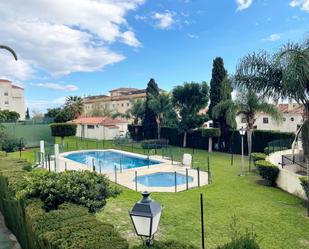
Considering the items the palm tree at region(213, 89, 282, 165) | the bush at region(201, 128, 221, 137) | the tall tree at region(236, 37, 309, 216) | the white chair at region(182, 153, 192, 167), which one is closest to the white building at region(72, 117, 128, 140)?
the bush at region(201, 128, 221, 137)

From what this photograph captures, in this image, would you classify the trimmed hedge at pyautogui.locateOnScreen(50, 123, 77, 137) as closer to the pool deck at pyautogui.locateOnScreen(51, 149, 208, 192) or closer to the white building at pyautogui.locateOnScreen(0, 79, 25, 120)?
the pool deck at pyautogui.locateOnScreen(51, 149, 208, 192)

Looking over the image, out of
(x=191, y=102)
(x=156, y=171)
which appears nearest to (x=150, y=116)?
(x=191, y=102)

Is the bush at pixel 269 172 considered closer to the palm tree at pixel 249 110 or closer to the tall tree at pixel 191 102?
the palm tree at pixel 249 110

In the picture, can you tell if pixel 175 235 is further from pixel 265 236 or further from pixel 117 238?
pixel 117 238

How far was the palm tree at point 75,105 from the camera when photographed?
162ft

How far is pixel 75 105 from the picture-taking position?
49844 mm

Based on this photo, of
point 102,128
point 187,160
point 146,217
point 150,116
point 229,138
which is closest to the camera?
point 146,217

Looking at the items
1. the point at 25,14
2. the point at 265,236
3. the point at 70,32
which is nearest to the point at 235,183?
the point at 265,236

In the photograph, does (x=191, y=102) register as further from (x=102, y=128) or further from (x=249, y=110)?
(x=102, y=128)

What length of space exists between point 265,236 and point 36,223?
6343mm

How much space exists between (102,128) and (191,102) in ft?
51.4

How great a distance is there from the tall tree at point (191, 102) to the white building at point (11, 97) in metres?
48.2

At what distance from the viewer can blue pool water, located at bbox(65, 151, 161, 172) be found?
22506mm

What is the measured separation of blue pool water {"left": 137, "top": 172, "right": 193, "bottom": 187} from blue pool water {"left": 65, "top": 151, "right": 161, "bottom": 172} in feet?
12.6
